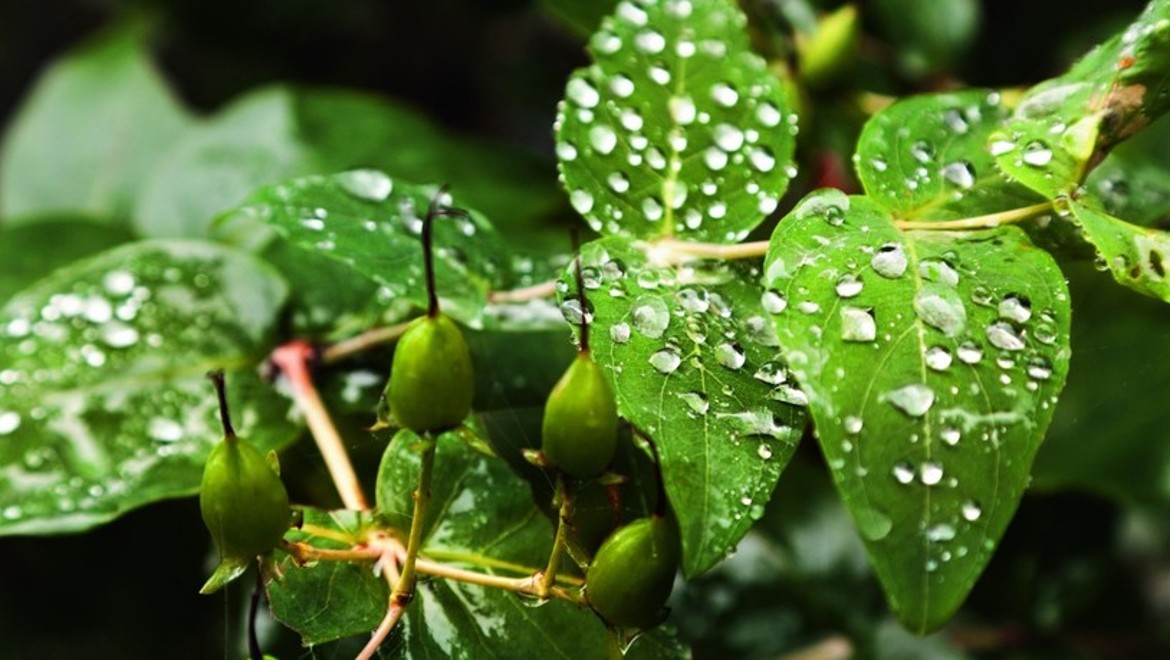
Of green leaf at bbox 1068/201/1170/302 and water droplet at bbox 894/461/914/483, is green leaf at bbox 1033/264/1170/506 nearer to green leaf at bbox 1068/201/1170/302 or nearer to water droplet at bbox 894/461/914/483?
green leaf at bbox 1068/201/1170/302

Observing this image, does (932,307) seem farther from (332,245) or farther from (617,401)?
(332,245)

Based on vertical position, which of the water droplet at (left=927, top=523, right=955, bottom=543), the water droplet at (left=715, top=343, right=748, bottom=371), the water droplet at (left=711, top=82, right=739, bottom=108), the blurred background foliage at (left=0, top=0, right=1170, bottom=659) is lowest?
the blurred background foliage at (left=0, top=0, right=1170, bottom=659)

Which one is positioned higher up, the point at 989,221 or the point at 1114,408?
the point at 989,221

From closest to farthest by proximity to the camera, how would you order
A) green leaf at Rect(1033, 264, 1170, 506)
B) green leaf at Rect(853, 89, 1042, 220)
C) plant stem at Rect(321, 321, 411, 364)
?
green leaf at Rect(853, 89, 1042, 220) < plant stem at Rect(321, 321, 411, 364) < green leaf at Rect(1033, 264, 1170, 506)

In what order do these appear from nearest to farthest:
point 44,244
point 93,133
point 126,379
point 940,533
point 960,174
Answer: point 940,533
point 960,174
point 126,379
point 44,244
point 93,133

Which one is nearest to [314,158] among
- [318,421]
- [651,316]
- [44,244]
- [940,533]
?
[44,244]

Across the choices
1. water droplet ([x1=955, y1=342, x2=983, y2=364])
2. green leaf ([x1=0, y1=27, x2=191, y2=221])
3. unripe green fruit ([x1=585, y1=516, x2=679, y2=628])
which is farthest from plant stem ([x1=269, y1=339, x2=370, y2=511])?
green leaf ([x1=0, y1=27, x2=191, y2=221])

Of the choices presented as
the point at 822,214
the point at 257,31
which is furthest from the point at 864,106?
the point at 257,31

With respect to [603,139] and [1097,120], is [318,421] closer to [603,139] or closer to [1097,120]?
[603,139]
